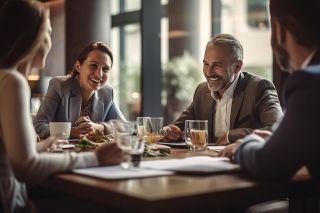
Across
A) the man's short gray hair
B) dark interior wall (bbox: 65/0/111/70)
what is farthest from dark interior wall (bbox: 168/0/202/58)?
the man's short gray hair

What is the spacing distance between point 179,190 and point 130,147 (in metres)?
0.44

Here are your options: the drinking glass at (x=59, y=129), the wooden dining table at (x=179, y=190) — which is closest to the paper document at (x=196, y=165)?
the wooden dining table at (x=179, y=190)

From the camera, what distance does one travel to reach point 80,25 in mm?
5719

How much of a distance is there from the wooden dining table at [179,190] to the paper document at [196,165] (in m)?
0.04

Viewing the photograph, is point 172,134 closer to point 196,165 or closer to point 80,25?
point 196,165

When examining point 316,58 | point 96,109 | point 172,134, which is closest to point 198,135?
point 172,134

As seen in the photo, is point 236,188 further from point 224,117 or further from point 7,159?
point 224,117

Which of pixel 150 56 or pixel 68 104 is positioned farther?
pixel 150 56

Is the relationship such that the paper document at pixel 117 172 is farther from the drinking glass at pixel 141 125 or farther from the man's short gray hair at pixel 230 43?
the man's short gray hair at pixel 230 43

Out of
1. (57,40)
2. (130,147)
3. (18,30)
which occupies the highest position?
(57,40)

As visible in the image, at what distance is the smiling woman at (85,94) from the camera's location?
3.43 m

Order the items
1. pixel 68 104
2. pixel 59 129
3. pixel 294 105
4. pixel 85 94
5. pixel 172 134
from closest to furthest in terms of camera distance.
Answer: pixel 294 105 → pixel 59 129 → pixel 172 134 → pixel 68 104 → pixel 85 94

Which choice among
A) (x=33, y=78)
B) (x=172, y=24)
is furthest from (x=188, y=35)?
(x=33, y=78)

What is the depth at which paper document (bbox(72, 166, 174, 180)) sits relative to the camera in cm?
159
